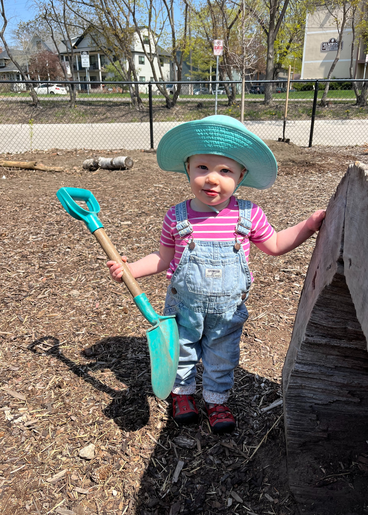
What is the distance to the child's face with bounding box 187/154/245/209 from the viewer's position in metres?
1.59

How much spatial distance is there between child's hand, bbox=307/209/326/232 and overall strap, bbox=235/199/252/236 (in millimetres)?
248

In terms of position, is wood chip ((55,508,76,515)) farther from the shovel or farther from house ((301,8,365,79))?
house ((301,8,365,79))

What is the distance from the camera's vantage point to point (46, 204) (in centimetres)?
510

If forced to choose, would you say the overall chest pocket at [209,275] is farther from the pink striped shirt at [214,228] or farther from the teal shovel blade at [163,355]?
the teal shovel blade at [163,355]

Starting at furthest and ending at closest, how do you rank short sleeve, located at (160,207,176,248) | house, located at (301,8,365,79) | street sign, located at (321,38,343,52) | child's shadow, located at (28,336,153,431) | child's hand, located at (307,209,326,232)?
house, located at (301,8,365,79)
street sign, located at (321,38,343,52)
child's shadow, located at (28,336,153,431)
short sleeve, located at (160,207,176,248)
child's hand, located at (307,209,326,232)

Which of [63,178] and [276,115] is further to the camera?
[276,115]

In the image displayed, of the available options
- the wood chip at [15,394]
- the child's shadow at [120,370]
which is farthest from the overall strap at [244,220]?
the wood chip at [15,394]

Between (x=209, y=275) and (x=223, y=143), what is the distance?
0.52 meters

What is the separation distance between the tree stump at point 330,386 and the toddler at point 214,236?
11.1 inches

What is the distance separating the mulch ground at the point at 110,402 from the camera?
163 cm

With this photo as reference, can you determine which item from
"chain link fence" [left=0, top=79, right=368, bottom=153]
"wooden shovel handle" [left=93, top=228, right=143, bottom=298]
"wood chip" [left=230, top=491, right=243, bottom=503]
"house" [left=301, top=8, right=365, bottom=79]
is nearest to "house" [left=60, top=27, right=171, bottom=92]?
"house" [left=301, top=8, right=365, bottom=79]

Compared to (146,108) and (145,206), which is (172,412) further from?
(146,108)

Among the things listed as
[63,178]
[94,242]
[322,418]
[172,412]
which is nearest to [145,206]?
[94,242]

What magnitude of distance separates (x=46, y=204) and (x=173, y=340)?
394 centimetres
